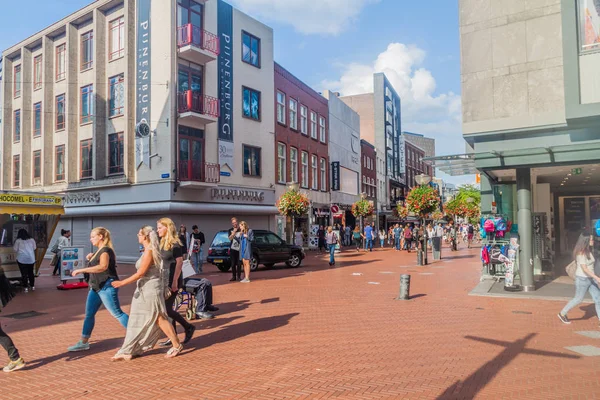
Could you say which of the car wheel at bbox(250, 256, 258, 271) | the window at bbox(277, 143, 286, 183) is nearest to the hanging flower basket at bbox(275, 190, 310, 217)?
the window at bbox(277, 143, 286, 183)

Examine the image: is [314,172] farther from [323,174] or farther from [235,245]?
[235,245]

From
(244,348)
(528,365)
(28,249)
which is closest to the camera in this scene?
(528,365)

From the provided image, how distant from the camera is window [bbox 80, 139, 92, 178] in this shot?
24703 mm

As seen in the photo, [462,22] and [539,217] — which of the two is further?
[539,217]

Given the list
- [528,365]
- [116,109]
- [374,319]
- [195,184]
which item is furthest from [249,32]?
[528,365]

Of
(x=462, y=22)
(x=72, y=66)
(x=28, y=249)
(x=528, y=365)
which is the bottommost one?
(x=528, y=365)

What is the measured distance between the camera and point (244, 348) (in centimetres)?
656

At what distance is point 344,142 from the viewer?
134ft

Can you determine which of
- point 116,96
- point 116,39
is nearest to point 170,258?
point 116,96

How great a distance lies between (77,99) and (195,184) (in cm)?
940

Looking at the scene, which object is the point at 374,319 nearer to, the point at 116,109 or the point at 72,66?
the point at 116,109

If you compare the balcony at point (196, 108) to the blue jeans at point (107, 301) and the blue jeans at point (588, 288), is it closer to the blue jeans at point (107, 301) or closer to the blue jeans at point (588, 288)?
the blue jeans at point (107, 301)

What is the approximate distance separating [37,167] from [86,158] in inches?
223

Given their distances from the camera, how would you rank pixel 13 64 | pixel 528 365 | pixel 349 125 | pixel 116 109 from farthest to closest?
pixel 349 125 < pixel 13 64 < pixel 116 109 < pixel 528 365
